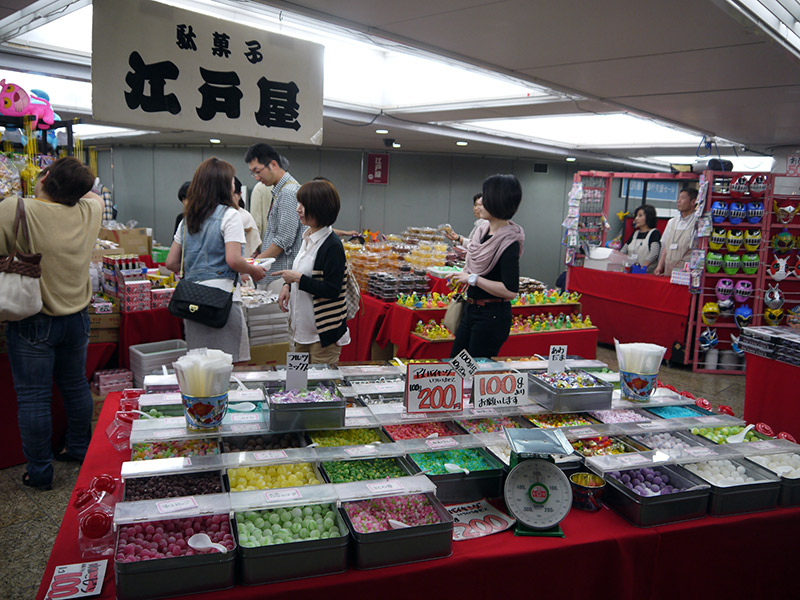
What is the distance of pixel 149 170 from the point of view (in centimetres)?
1137

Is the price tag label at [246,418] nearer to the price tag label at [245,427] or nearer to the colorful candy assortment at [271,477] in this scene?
the price tag label at [245,427]

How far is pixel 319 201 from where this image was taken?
2.82m

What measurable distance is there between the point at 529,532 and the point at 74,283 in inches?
101

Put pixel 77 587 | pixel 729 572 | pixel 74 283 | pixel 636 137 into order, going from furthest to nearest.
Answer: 1. pixel 636 137
2. pixel 74 283
3. pixel 729 572
4. pixel 77 587

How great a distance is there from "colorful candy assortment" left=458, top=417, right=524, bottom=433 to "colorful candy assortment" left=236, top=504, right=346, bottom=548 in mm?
704

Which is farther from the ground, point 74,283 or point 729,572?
point 74,283

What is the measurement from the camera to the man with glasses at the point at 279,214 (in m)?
3.83

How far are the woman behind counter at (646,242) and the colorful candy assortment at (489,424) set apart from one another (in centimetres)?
583

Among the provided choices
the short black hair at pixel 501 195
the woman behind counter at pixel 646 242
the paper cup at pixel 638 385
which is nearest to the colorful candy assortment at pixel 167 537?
the paper cup at pixel 638 385

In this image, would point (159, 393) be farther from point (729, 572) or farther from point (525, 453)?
point (729, 572)

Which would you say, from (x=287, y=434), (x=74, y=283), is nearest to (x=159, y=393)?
(x=287, y=434)

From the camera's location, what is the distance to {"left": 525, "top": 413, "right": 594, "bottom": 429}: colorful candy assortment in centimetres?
217

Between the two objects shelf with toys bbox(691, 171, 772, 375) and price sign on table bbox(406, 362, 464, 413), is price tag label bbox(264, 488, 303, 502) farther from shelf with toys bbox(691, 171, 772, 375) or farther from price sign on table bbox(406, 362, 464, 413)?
shelf with toys bbox(691, 171, 772, 375)

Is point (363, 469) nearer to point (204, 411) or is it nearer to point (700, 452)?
point (204, 411)
